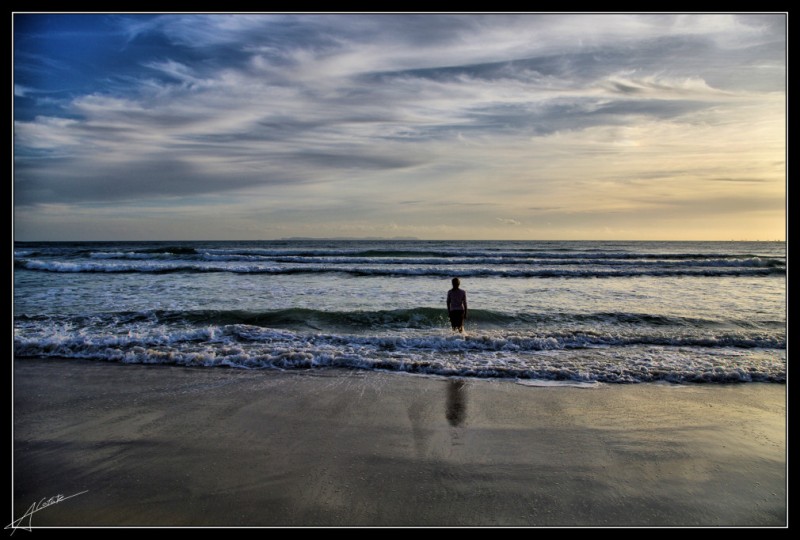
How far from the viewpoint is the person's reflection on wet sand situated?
5.29m

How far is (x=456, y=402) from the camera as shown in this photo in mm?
5832

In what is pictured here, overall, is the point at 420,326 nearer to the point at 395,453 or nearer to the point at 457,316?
the point at 457,316

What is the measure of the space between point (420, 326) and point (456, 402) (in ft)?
17.1

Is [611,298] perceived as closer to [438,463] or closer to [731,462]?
[731,462]

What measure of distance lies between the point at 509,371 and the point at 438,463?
10.6 feet

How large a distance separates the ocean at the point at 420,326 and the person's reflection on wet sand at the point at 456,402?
0.50 meters

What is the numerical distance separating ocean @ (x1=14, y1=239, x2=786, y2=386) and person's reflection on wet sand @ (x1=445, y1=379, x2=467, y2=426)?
19.8 inches

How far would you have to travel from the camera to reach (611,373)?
7090 millimetres
